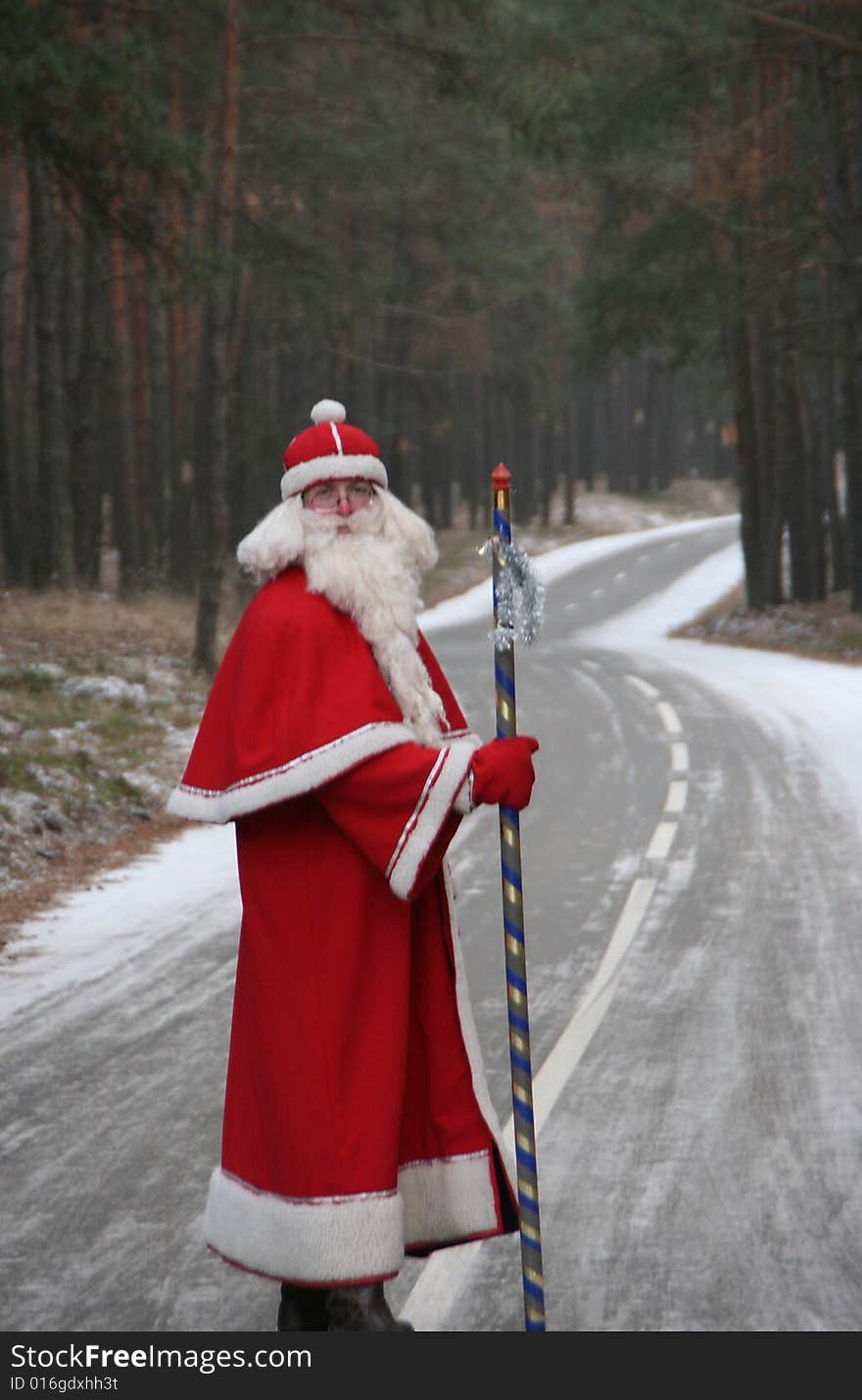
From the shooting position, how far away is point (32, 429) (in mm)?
30641

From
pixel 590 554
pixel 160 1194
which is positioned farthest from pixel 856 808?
pixel 590 554

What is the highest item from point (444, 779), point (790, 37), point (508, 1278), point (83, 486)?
point (790, 37)

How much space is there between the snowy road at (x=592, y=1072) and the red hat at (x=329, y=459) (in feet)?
7.27

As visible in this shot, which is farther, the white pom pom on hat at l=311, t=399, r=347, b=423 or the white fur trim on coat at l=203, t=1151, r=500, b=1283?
the white pom pom on hat at l=311, t=399, r=347, b=423

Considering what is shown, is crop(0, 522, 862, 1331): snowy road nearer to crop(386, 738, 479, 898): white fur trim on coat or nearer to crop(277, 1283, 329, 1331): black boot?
crop(277, 1283, 329, 1331): black boot

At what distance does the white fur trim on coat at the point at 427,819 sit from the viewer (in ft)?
12.7

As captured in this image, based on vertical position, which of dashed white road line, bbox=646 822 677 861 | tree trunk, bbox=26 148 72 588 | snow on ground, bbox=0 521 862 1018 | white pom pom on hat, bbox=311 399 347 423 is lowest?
dashed white road line, bbox=646 822 677 861

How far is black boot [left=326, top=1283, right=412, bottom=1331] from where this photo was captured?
398 centimetres

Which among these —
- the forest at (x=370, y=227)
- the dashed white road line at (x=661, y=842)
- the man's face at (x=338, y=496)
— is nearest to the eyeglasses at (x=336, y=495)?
the man's face at (x=338, y=496)

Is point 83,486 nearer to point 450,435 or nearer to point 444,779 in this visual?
point 444,779

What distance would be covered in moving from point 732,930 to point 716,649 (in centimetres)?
2159

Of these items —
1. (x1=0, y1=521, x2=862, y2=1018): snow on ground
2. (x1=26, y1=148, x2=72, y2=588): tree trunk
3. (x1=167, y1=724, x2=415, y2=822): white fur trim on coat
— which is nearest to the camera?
(x1=167, y1=724, x2=415, y2=822): white fur trim on coat

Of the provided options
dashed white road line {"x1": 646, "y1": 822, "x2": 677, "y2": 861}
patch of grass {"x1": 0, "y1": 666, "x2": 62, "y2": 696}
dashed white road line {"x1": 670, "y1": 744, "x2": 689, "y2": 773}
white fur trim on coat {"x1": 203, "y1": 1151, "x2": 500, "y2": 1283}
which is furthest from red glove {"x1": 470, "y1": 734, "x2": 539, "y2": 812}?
patch of grass {"x1": 0, "y1": 666, "x2": 62, "y2": 696}

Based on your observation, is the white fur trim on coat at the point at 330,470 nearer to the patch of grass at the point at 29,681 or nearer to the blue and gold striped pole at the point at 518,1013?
the blue and gold striped pole at the point at 518,1013
